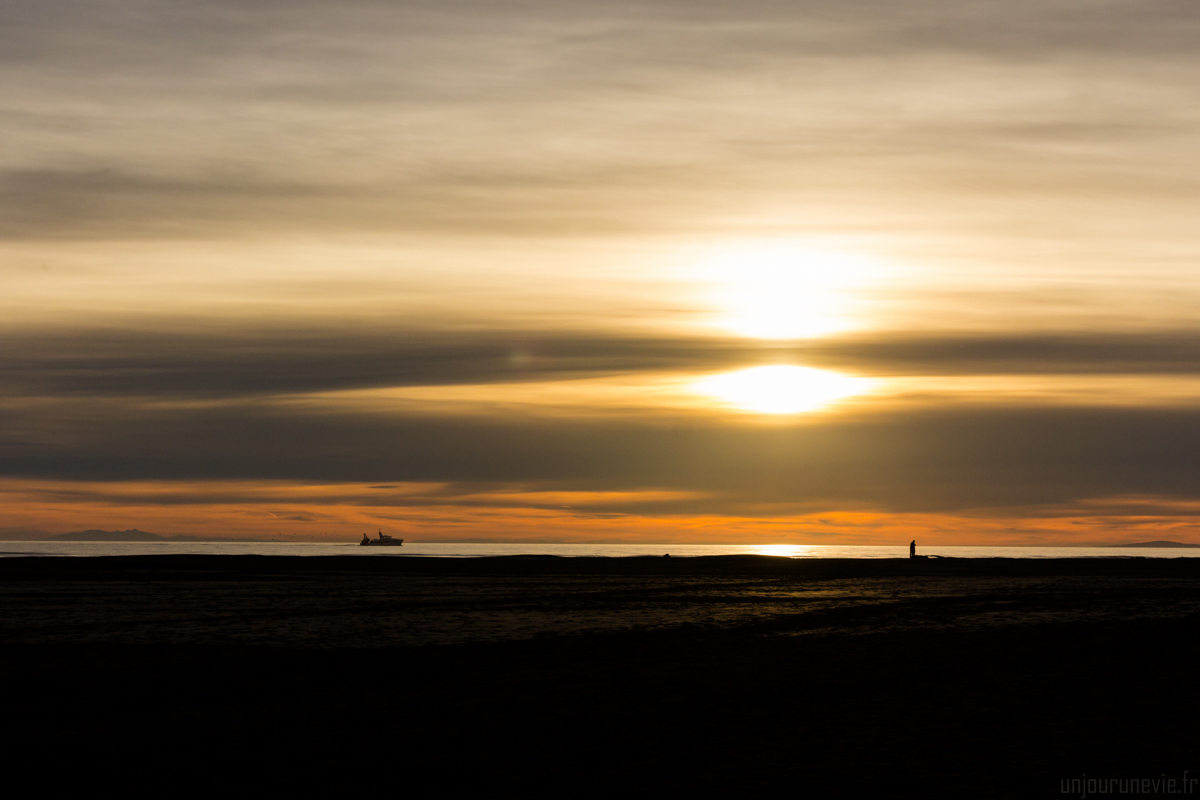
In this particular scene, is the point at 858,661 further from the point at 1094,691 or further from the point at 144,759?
the point at 144,759

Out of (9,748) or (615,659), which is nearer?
(9,748)

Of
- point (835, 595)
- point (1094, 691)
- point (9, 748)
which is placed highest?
point (835, 595)

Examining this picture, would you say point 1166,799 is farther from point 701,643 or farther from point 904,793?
point 701,643

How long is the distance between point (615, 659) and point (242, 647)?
9.33 m

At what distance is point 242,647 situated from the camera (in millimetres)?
28938

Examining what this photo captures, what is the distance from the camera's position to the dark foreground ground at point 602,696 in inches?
599

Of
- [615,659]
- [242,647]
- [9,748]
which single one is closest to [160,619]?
[242,647]

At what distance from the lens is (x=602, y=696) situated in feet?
70.7

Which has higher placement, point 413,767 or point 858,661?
point 858,661

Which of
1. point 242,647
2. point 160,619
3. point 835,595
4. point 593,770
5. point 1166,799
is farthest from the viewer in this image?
point 835,595

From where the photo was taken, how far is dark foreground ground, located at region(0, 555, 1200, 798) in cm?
1522

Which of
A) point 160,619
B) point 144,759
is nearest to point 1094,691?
point 144,759

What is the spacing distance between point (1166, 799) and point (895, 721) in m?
5.55

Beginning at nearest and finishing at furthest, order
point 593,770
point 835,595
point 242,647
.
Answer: point 593,770
point 242,647
point 835,595
